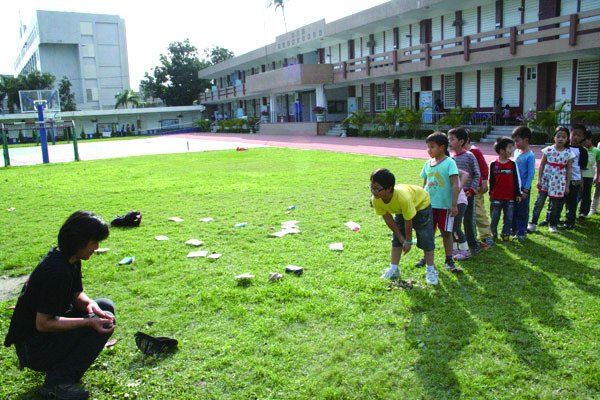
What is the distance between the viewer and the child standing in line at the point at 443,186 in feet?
17.0

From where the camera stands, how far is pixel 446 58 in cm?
2689

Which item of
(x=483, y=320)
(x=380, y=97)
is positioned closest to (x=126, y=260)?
(x=483, y=320)

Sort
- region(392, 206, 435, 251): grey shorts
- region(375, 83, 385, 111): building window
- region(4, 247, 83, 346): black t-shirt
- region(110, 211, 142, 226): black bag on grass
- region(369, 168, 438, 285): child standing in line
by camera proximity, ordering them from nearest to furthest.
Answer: region(4, 247, 83, 346): black t-shirt
region(369, 168, 438, 285): child standing in line
region(392, 206, 435, 251): grey shorts
region(110, 211, 142, 226): black bag on grass
region(375, 83, 385, 111): building window

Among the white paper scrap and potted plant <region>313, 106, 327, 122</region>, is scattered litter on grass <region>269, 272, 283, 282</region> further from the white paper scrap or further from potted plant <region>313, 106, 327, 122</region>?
potted plant <region>313, 106, 327, 122</region>

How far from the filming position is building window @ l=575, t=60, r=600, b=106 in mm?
21922

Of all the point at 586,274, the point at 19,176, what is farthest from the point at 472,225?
the point at 19,176

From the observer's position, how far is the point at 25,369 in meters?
3.62

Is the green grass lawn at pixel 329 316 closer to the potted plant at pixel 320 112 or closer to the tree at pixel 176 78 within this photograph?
the potted plant at pixel 320 112

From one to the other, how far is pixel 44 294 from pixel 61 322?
21cm

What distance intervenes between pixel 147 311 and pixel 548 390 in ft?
10.5

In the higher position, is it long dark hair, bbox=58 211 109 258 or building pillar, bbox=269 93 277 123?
building pillar, bbox=269 93 277 123

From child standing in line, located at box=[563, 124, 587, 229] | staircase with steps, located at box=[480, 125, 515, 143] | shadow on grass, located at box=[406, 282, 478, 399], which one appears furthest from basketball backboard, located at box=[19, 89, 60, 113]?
shadow on grass, located at box=[406, 282, 478, 399]

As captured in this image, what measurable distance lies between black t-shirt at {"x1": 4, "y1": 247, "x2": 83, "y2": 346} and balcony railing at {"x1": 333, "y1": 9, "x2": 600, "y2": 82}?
70.3ft

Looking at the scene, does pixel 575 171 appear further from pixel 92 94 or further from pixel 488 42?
pixel 92 94
